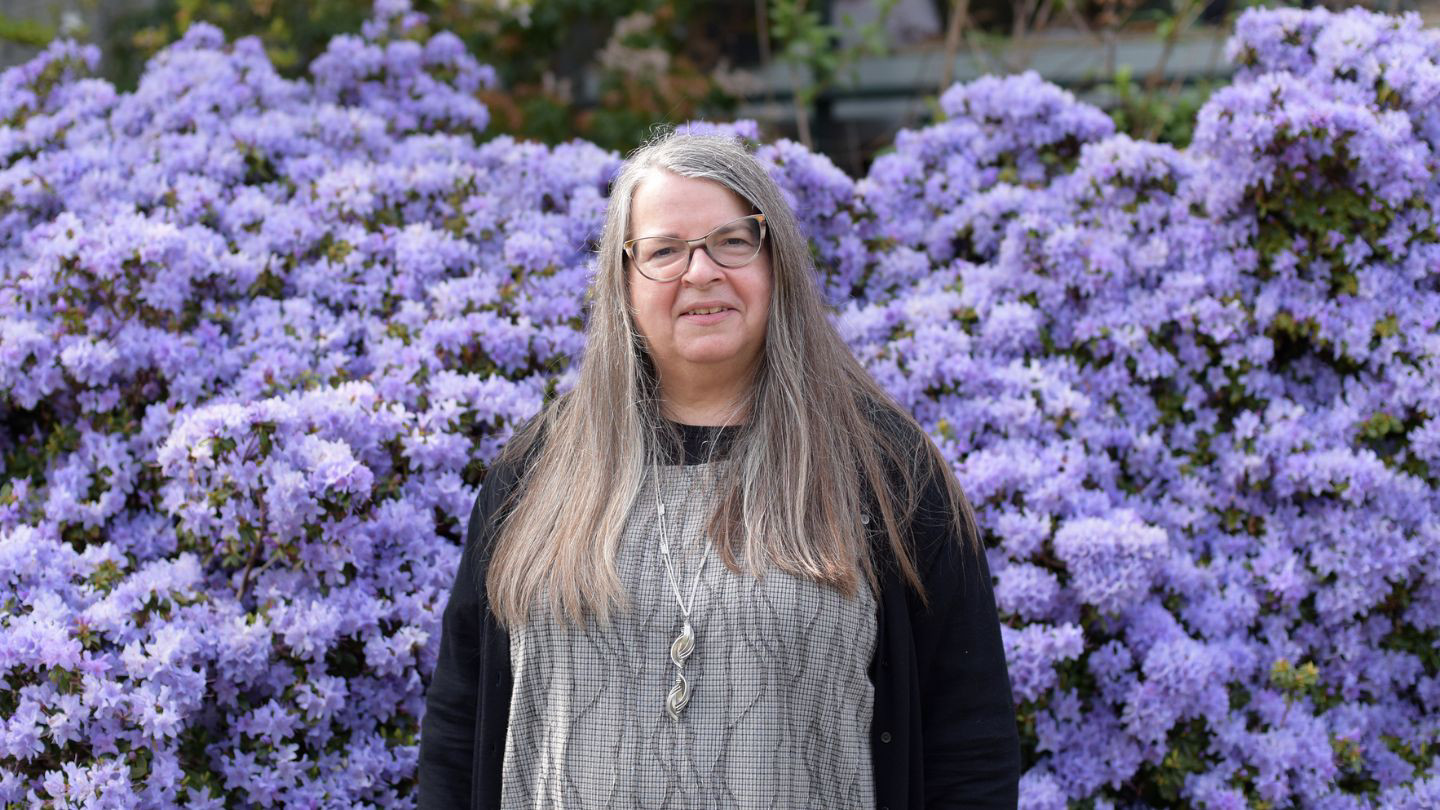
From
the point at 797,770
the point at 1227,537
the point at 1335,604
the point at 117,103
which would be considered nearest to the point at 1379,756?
the point at 1335,604

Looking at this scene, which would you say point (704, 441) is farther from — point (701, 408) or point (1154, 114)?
point (1154, 114)

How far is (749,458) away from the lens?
1847 mm

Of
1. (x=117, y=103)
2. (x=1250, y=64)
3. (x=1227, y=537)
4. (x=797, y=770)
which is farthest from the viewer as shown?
(x=117, y=103)

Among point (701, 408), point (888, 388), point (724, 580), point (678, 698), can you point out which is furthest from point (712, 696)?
point (888, 388)

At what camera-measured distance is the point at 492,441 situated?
2.87 m

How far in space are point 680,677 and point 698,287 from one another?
533 mm

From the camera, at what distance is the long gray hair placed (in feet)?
5.86

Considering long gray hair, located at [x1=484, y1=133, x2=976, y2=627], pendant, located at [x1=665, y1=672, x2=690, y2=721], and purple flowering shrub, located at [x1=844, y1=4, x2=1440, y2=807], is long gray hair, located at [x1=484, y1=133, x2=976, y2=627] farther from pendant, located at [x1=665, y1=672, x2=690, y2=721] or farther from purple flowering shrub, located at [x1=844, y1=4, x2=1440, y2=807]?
purple flowering shrub, located at [x1=844, y1=4, x2=1440, y2=807]

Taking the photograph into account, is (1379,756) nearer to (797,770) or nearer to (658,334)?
(797,770)

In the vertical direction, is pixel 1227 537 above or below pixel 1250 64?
below

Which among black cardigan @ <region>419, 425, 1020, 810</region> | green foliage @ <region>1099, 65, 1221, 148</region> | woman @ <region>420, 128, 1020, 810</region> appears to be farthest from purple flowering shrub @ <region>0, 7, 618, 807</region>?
green foliage @ <region>1099, 65, 1221, 148</region>

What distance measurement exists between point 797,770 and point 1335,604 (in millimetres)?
1748

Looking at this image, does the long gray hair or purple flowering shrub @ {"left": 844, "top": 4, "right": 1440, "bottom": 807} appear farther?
purple flowering shrub @ {"left": 844, "top": 4, "right": 1440, "bottom": 807}

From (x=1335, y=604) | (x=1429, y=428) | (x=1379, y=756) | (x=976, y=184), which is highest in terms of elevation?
(x=976, y=184)
